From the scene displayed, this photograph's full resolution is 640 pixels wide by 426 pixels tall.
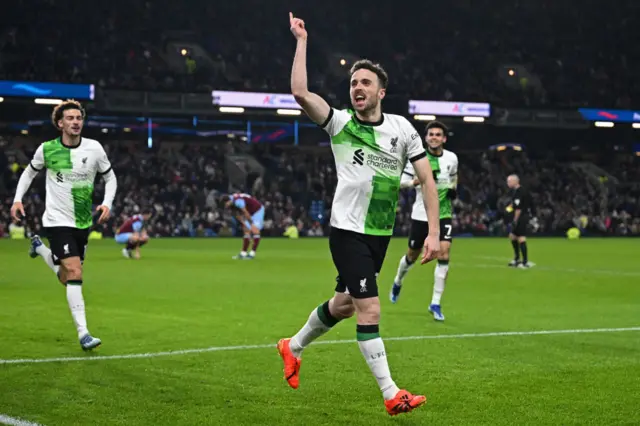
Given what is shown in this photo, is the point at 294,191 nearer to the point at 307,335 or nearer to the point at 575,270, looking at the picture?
the point at 575,270

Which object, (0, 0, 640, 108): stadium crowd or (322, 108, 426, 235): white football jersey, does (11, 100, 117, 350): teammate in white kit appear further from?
(0, 0, 640, 108): stadium crowd

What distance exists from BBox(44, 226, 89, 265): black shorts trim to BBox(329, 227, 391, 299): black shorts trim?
12.7 feet

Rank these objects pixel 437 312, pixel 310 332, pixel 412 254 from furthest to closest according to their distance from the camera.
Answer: pixel 412 254 → pixel 437 312 → pixel 310 332

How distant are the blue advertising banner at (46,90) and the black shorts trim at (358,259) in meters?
38.6

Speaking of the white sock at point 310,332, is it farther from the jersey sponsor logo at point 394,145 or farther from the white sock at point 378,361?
the jersey sponsor logo at point 394,145

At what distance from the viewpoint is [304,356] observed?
8711 mm

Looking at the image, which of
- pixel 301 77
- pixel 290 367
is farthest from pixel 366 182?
pixel 290 367

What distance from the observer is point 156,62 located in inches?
1960

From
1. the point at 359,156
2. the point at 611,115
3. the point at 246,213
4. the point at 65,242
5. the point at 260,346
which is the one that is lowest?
the point at 260,346

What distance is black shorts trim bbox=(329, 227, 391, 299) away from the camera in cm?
645

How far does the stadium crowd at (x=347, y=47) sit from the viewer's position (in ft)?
153

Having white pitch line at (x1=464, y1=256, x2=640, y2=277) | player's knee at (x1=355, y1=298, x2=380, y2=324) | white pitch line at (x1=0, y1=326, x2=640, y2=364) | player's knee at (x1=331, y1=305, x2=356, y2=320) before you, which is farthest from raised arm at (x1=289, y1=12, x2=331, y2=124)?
white pitch line at (x1=464, y1=256, x2=640, y2=277)

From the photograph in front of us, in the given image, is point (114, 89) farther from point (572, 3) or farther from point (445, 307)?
point (445, 307)

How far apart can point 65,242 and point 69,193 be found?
1.84ft
